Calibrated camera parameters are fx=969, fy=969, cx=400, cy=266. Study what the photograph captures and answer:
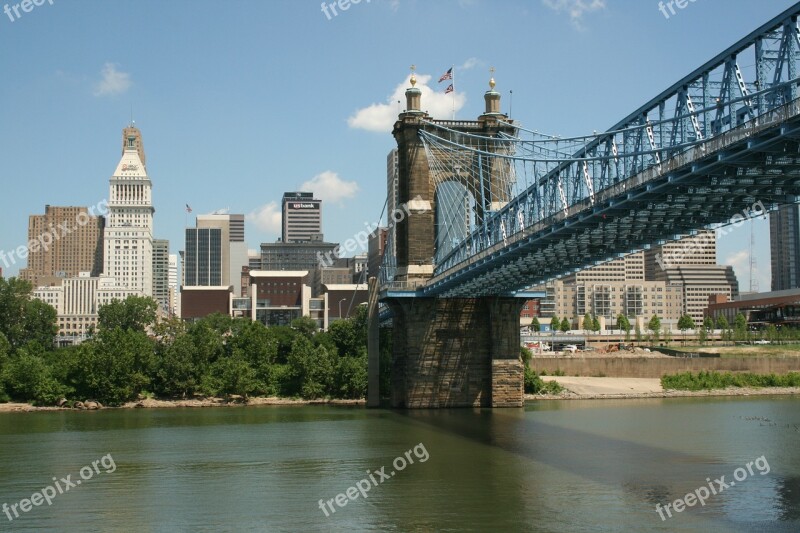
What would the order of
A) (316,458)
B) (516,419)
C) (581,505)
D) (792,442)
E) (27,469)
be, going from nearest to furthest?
(581,505)
(27,469)
(316,458)
(792,442)
(516,419)

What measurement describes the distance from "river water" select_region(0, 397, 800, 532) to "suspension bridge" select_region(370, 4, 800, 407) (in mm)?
6124

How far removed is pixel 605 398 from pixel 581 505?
50294 millimetres

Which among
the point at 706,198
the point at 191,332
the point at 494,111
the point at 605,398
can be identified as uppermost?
the point at 494,111

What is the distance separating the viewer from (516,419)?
60406 millimetres

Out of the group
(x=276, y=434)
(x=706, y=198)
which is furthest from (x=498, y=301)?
(x=706, y=198)

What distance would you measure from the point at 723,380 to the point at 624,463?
53.3 meters

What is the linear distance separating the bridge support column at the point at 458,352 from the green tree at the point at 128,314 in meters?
55.5

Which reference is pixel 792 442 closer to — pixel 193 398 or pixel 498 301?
pixel 498 301

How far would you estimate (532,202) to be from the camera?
51875mm

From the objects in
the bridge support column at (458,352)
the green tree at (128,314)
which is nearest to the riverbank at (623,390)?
the bridge support column at (458,352)

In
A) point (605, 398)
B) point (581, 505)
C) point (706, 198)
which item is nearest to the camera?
point (581, 505)

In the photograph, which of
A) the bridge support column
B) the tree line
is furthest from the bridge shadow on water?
the tree line

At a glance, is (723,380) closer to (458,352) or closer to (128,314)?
(458,352)

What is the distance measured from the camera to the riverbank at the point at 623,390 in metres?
81.5
